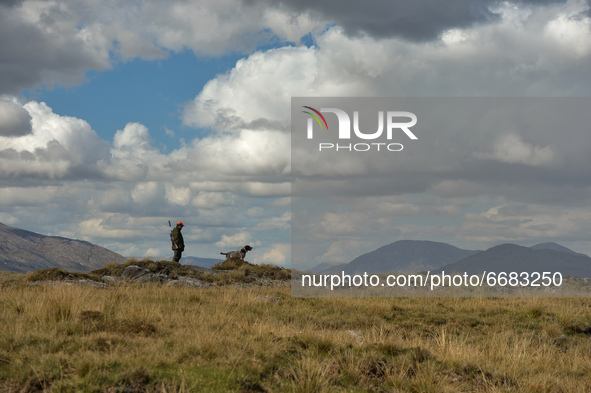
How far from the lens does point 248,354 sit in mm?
9070

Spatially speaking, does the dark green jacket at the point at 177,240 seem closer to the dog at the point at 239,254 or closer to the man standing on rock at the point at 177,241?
the man standing on rock at the point at 177,241

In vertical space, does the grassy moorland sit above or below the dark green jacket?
below

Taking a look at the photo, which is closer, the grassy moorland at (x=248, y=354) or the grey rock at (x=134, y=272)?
the grassy moorland at (x=248, y=354)

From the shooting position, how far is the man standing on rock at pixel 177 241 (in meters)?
30.5

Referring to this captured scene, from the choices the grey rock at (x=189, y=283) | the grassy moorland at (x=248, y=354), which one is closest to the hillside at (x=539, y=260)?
the grey rock at (x=189, y=283)

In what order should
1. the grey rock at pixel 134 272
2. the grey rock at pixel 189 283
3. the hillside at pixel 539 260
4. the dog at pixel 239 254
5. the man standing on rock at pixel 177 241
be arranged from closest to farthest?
the grey rock at pixel 189 283 < the grey rock at pixel 134 272 < the man standing on rock at pixel 177 241 < the dog at pixel 239 254 < the hillside at pixel 539 260

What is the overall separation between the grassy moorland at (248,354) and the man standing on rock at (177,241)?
15.4 m

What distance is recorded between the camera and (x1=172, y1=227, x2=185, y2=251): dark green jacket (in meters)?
30.7

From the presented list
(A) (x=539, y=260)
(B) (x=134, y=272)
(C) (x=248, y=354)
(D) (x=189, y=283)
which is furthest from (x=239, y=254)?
(A) (x=539, y=260)

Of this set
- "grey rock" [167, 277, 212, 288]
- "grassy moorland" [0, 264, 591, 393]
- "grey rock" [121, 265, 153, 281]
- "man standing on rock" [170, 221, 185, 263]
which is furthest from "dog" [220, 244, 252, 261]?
"grassy moorland" [0, 264, 591, 393]

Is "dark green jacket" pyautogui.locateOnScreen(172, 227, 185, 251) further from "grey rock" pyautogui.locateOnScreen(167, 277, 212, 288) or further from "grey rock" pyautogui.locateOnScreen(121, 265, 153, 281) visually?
"grey rock" pyautogui.locateOnScreen(167, 277, 212, 288)

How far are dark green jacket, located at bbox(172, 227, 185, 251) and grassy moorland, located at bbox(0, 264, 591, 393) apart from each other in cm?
1548

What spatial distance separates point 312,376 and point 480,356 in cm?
420

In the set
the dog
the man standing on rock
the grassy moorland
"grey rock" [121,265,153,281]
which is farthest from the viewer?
the dog
